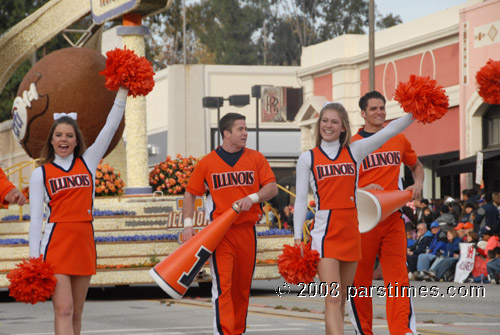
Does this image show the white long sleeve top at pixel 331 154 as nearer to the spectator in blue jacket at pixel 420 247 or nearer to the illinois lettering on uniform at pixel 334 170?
the illinois lettering on uniform at pixel 334 170

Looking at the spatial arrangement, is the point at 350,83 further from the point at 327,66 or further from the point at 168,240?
the point at 168,240

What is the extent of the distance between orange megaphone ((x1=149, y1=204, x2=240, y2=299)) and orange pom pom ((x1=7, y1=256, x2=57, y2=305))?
45.6 inches

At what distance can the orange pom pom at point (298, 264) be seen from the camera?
8086 mm

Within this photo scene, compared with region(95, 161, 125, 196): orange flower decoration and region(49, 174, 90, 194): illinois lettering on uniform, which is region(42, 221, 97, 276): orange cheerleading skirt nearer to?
region(49, 174, 90, 194): illinois lettering on uniform

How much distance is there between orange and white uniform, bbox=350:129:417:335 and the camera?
346 inches

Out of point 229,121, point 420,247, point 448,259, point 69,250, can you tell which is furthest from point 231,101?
point 69,250

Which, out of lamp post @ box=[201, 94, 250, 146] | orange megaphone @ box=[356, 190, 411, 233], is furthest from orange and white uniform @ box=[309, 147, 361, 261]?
lamp post @ box=[201, 94, 250, 146]

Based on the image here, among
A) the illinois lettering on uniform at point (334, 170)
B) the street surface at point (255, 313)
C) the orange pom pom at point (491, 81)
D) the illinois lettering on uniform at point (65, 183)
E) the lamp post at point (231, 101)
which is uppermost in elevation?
the lamp post at point (231, 101)

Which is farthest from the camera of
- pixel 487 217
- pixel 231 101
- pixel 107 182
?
pixel 231 101

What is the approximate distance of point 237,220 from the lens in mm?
8578

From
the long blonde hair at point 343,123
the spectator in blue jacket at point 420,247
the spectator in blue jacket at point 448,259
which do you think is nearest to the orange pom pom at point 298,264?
the long blonde hair at point 343,123

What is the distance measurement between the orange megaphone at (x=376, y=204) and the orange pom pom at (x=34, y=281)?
2.73 meters

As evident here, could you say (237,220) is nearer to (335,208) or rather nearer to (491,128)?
(335,208)

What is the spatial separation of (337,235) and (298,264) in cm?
42
